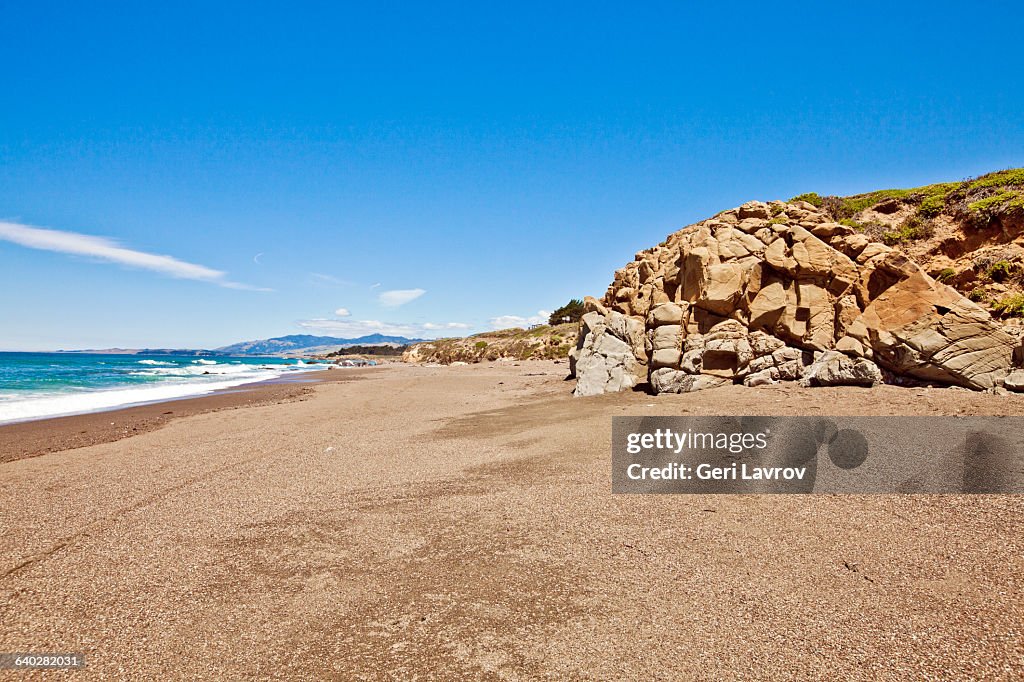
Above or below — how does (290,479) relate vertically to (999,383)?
below

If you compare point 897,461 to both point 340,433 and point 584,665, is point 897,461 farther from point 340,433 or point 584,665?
point 340,433

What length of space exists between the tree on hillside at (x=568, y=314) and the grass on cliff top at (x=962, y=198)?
146ft

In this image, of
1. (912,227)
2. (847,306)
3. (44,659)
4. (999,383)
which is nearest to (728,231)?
(847,306)

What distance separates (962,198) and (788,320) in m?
8.74

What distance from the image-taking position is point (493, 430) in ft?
39.0

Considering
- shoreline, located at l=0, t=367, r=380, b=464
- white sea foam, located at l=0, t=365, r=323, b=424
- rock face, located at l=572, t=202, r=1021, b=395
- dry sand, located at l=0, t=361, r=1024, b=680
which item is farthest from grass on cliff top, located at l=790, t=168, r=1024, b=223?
white sea foam, located at l=0, t=365, r=323, b=424

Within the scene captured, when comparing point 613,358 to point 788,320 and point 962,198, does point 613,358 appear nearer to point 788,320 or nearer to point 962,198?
point 788,320

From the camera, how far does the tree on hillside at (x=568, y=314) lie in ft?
216

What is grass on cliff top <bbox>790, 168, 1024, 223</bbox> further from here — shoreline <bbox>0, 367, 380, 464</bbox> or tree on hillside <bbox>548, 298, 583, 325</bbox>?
tree on hillside <bbox>548, 298, 583, 325</bbox>

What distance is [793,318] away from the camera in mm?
14656

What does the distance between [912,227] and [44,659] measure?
77.8ft

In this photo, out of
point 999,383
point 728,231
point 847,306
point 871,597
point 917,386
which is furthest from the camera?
point 728,231

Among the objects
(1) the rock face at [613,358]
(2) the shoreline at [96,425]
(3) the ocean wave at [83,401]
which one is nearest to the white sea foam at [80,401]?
(3) the ocean wave at [83,401]

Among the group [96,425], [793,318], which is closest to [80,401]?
[96,425]
